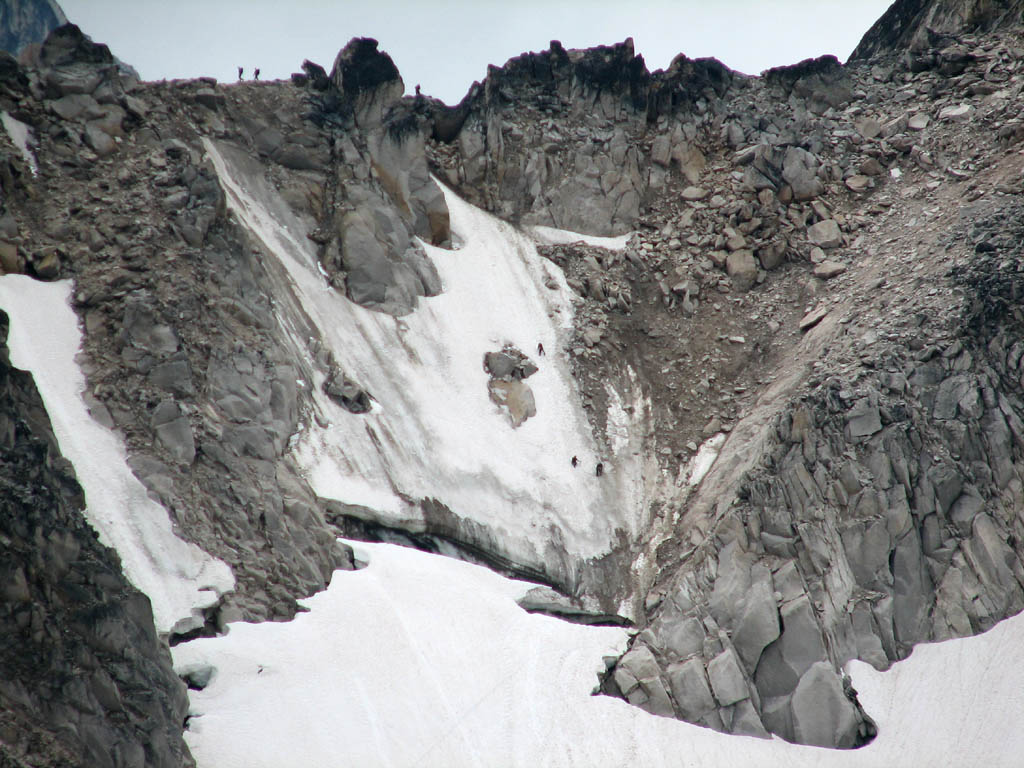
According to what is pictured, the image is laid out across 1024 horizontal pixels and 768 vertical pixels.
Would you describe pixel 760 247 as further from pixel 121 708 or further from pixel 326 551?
pixel 121 708

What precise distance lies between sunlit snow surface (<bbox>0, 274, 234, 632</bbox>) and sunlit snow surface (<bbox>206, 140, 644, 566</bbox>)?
5762 mm

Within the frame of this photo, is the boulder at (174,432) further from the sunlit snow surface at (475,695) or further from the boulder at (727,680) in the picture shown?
the boulder at (727,680)

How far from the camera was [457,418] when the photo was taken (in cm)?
3145

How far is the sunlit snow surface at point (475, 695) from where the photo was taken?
18.4 meters

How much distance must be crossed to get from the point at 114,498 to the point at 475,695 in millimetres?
10333

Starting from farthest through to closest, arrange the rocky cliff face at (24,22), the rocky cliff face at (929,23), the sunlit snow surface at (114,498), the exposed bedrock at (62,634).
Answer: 1. the rocky cliff face at (24,22)
2. the rocky cliff face at (929,23)
3. the sunlit snow surface at (114,498)
4. the exposed bedrock at (62,634)

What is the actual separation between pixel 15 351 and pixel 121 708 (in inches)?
471

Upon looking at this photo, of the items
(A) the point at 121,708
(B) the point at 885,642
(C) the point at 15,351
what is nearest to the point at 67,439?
(C) the point at 15,351

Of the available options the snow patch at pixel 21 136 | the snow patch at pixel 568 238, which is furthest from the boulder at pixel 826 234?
the snow patch at pixel 21 136

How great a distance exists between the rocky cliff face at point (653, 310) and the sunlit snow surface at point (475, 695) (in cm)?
78

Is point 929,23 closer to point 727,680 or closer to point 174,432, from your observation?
point 727,680

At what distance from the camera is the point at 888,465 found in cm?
2438

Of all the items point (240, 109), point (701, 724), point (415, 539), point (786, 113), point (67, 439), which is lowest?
point (701, 724)

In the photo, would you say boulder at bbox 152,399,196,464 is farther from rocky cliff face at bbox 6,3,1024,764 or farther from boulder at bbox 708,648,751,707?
boulder at bbox 708,648,751,707
